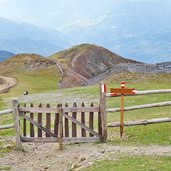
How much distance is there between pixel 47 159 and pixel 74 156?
1028 millimetres

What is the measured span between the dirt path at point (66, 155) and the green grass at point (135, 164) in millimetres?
471

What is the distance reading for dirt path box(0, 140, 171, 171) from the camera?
1569cm

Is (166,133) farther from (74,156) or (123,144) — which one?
(74,156)

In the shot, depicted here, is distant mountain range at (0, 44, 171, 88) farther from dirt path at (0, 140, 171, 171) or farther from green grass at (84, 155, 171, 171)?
green grass at (84, 155, 171, 171)

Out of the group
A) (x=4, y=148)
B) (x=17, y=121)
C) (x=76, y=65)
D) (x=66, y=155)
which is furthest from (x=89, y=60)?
(x=66, y=155)

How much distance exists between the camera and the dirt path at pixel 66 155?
51.5 ft

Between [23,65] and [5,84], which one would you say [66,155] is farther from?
[23,65]

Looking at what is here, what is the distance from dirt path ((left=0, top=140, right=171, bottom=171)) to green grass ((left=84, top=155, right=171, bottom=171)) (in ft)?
1.54

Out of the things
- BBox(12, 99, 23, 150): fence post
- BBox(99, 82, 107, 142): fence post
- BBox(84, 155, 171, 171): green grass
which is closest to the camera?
BBox(84, 155, 171, 171): green grass

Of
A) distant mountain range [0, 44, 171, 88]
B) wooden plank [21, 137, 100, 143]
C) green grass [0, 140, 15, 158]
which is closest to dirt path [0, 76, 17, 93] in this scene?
distant mountain range [0, 44, 171, 88]

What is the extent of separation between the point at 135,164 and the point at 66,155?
3.23 meters

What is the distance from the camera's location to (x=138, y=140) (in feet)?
60.1

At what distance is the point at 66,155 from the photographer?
16.8 m

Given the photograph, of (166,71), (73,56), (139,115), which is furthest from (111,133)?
(73,56)
